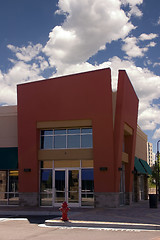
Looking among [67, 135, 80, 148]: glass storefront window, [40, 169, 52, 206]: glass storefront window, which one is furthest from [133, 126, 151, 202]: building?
[40, 169, 52, 206]: glass storefront window

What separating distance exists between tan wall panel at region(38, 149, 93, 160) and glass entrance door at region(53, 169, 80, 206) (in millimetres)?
980

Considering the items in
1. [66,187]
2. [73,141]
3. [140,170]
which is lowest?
[66,187]

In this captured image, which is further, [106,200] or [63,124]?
[63,124]

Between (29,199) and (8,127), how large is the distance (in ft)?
21.3

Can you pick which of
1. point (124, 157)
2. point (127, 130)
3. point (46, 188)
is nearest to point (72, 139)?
point (46, 188)

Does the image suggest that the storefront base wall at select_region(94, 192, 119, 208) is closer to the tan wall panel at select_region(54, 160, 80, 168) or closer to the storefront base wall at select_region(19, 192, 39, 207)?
the tan wall panel at select_region(54, 160, 80, 168)

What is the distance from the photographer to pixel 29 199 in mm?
23969

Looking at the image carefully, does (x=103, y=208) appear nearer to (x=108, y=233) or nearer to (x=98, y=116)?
(x=98, y=116)

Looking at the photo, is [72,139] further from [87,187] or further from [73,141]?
[87,187]

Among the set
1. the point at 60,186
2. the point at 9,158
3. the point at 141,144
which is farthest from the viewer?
the point at 141,144

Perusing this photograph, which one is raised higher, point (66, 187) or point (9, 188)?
point (66, 187)

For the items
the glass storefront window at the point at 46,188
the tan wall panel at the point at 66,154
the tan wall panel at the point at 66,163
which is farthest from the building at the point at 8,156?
the tan wall panel at the point at 66,163

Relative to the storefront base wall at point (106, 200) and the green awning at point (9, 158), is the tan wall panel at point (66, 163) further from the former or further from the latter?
the green awning at point (9, 158)

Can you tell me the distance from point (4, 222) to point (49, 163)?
873cm
